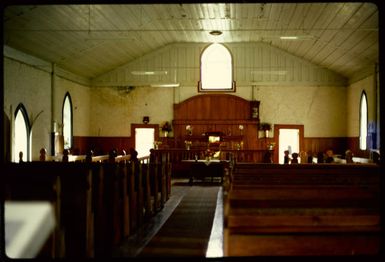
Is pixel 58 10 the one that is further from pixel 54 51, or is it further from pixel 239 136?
pixel 239 136

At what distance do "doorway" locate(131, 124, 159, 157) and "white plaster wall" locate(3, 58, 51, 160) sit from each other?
4.73 metres

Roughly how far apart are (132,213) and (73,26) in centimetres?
783

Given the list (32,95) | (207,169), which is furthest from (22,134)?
(207,169)

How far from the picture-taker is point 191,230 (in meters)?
6.66

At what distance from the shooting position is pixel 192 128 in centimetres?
1867

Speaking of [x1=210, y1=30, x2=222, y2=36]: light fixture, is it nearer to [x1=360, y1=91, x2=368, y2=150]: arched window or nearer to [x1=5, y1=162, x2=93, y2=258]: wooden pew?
[x1=360, y1=91, x2=368, y2=150]: arched window

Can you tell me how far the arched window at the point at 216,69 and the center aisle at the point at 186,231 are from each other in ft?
30.1

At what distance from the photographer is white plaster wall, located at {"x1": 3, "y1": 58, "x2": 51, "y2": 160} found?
1255cm

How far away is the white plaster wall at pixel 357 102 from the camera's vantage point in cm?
1505

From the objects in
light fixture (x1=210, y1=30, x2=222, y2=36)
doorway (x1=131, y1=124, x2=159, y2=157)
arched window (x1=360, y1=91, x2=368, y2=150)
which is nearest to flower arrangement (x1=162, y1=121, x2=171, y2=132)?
doorway (x1=131, y1=124, x2=159, y2=157)

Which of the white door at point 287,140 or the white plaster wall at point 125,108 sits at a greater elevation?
the white plaster wall at point 125,108

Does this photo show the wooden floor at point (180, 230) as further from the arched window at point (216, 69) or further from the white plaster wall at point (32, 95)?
the arched window at point (216, 69)

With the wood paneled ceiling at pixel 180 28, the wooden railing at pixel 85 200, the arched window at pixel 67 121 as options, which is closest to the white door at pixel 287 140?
the wood paneled ceiling at pixel 180 28

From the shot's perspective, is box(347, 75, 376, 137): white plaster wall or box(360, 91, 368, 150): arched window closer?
box(347, 75, 376, 137): white plaster wall
